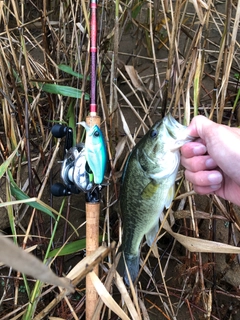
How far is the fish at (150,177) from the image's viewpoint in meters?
1.35

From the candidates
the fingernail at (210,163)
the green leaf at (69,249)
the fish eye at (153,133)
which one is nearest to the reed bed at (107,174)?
the green leaf at (69,249)

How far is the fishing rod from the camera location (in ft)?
4.45

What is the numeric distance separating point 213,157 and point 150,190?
0.28m

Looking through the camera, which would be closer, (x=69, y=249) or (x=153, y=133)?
(x=153, y=133)

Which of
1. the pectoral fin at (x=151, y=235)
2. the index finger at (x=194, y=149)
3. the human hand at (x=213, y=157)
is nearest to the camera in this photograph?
the human hand at (x=213, y=157)

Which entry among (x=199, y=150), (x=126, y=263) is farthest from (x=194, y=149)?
(x=126, y=263)

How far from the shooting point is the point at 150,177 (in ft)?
4.63

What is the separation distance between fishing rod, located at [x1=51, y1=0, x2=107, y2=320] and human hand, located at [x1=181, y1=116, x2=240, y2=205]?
0.38m

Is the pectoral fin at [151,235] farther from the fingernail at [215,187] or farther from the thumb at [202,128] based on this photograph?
the thumb at [202,128]

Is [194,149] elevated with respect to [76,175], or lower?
elevated

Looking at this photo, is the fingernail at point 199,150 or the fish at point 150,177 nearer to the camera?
the fish at point 150,177

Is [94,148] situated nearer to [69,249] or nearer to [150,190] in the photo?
[150,190]

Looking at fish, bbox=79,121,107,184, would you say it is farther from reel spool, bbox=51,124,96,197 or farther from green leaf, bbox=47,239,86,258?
green leaf, bbox=47,239,86,258

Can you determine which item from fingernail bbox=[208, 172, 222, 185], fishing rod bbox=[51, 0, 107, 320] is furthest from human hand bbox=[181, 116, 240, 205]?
fishing rod bbox=[51, 0, 107, 320]
